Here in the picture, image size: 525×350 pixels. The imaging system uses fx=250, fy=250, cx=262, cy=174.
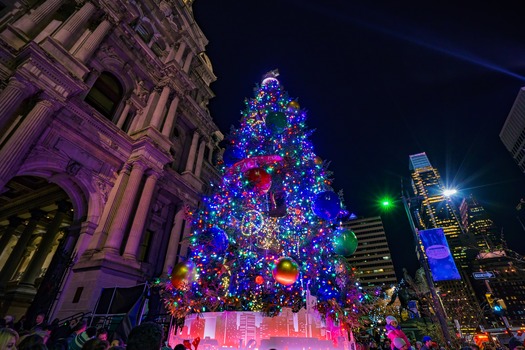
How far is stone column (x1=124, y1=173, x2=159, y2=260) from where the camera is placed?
1229 centimetres

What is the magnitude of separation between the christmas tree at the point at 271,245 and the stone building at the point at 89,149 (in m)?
2.21

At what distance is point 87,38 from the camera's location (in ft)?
45.3

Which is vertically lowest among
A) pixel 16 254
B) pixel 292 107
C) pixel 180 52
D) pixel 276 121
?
pixel 16 254

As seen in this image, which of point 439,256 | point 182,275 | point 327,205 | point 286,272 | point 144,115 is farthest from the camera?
point 144,115

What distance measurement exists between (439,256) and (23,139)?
16944 mm

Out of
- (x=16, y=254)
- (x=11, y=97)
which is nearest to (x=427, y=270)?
(x=11, y=97)

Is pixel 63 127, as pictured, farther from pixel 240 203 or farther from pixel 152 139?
pixel 240 203

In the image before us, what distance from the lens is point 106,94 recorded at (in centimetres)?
1584

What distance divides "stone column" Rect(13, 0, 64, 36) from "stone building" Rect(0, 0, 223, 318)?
0.16 feet

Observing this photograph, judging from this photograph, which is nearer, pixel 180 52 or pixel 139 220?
pixel 139 220

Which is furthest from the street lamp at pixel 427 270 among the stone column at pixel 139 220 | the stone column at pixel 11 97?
the stone column at pixel 11 97

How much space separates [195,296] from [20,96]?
10445mm

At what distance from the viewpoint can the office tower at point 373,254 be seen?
316ft

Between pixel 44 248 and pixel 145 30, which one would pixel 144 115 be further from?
pixel 44 248
